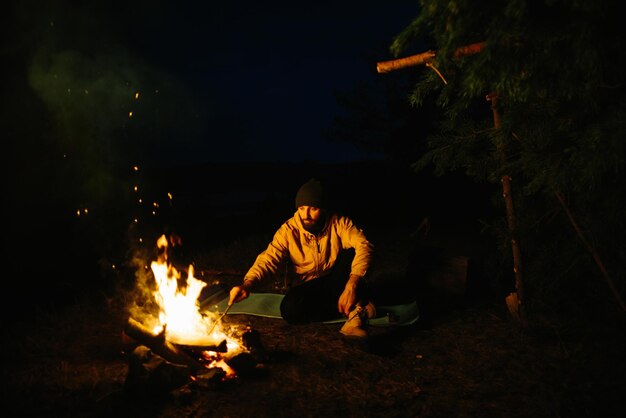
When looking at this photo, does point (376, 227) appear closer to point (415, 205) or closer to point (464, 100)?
point (415, 205)

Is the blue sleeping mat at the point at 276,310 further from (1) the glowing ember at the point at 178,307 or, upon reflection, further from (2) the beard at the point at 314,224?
(2) the beard at the point at 314,224

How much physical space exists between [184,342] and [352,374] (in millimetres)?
1507

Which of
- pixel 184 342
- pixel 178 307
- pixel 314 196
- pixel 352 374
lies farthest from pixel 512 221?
pixel 178 307

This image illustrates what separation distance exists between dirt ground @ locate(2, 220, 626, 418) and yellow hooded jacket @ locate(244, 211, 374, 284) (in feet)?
2.22

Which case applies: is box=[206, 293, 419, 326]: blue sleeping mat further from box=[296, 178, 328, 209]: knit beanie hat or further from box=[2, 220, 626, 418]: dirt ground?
box=[296, 178, 328, 209]: knit beanie hat

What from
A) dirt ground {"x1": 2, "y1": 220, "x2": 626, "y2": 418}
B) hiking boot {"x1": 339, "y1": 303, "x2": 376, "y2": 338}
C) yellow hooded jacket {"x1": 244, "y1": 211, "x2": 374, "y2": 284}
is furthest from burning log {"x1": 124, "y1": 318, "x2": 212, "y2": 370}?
hiking boot {"x1": 339, "y1": 303, "x2": 376, "y2": 338}

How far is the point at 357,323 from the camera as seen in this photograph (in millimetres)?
5109

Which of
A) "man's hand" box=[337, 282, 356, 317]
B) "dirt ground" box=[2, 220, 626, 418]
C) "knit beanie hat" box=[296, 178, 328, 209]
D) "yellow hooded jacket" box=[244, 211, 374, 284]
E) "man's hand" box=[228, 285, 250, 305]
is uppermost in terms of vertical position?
"knit beanie hat" box=[296, 178, 328, 209]

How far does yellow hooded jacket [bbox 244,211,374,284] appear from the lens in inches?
219

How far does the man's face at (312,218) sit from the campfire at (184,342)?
4.33 feet

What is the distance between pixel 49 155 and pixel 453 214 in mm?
9499

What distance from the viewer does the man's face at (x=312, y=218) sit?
541 cm

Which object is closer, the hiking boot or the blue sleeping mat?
the hiking boot

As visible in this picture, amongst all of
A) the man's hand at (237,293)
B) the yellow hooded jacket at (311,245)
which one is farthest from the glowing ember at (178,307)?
the yellow hooded jacket at (311,245)
